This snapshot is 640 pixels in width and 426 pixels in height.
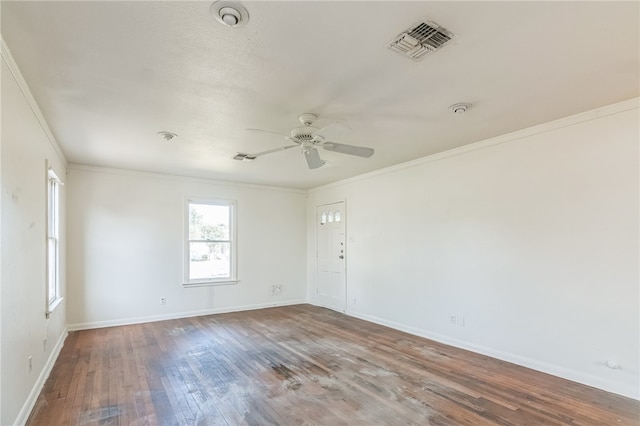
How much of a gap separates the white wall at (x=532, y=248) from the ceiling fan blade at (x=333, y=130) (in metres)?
2.09

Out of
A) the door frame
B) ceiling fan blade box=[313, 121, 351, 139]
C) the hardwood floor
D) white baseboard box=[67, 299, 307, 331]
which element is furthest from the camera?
the door frame

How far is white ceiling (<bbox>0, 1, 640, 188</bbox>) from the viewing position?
1.76 metres

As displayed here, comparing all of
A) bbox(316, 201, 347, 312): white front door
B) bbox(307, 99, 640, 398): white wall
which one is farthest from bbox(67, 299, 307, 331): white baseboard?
bbox(307, 99, 640, 398): white wall

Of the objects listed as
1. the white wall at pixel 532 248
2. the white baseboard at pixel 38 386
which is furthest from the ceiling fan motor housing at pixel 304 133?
the white baseboard at pixel 38 386

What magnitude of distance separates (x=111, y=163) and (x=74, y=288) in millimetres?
2010

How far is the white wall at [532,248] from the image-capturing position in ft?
9.66

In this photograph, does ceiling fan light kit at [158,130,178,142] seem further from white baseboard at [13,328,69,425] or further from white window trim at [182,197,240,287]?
white baseboard at [13,328,69,425]

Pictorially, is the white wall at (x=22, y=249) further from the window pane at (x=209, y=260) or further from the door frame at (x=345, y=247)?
the door frame at (x=345, y=247)

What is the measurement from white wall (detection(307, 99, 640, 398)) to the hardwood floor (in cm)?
32

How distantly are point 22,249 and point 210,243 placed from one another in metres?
3.77

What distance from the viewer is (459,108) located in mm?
2967

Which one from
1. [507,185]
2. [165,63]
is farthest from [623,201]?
[165,63]

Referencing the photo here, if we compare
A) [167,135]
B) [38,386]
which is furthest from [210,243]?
[38,386]

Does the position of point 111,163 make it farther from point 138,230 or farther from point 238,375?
point 238,375
